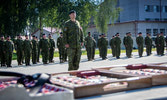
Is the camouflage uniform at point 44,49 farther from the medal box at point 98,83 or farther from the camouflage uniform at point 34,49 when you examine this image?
the medal box at point 98,83

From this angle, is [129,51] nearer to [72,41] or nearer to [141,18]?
[72,41]

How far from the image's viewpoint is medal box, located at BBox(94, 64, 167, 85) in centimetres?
527

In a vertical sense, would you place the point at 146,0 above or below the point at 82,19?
above

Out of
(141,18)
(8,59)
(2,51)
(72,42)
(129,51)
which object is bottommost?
(8,59)

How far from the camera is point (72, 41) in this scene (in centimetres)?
856

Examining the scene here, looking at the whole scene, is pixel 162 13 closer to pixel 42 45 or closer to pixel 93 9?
pixel 93 9

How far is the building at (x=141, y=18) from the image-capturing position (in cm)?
4597

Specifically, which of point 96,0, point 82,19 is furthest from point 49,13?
point 96,0

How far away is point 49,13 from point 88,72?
109 ft

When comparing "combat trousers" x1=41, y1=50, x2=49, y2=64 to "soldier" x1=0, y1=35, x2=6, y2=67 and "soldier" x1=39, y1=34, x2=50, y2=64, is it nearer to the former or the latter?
"soldier" x1=39, y1=34, x2=50, y2=64

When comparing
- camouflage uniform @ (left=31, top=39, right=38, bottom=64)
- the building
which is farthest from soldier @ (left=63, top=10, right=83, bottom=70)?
the building

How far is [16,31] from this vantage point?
33.7 meters

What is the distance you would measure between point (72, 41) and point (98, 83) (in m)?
4.26

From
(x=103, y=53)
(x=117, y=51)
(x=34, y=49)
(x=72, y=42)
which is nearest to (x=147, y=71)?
(x=72, y=42)
